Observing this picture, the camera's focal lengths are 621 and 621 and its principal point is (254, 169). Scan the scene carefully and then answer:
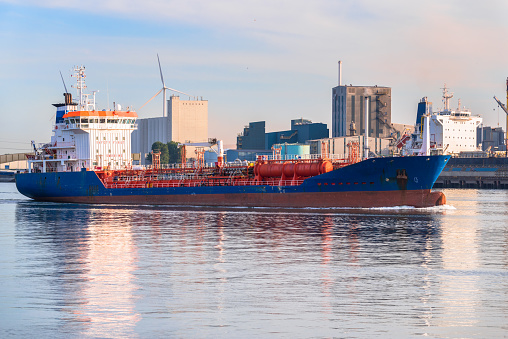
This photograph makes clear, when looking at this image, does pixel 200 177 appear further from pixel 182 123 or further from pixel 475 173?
pixel 182 123

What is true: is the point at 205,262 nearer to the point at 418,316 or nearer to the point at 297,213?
the point at 418,316

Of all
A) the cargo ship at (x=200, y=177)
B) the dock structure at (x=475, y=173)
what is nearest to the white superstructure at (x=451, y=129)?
the dock structure at (x=475, y=173)

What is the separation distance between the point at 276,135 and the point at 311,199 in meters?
108

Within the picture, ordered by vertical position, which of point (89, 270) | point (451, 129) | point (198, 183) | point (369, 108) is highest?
point (369, 108)

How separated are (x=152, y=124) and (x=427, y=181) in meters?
138

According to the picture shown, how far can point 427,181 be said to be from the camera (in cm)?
4228

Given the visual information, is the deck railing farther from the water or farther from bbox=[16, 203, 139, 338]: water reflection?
bbox=[16, 203, 139, 338]: water reflection

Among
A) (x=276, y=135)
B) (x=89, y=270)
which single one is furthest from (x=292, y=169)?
(x=276, y=135)

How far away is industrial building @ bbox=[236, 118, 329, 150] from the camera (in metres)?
147

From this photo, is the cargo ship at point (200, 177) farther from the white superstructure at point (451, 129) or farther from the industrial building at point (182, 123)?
the industrial building at point (182, 123)

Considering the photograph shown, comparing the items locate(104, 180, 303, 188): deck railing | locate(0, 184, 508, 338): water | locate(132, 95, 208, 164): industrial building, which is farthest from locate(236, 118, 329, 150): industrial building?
locate(0, 184, 508, 338): water

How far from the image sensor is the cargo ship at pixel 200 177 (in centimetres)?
4278

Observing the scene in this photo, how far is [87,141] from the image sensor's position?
194ft

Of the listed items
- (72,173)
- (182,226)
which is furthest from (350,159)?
(72,173)
